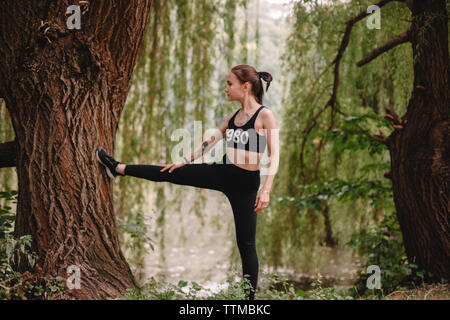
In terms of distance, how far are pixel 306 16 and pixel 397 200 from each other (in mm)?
1765

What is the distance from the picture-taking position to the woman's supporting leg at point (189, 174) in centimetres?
246

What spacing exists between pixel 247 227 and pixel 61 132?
1.06 metres

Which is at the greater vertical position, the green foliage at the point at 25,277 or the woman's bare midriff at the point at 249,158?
the woman's bare midriff at the point at 249,158

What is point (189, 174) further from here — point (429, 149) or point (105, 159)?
point (429, 149)

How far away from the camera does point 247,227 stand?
2.40 meters

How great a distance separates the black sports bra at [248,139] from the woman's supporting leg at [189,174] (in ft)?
0.55

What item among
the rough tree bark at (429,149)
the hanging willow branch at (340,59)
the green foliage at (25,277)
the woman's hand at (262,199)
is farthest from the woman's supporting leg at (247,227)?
the hanging willow branch at (340,59)

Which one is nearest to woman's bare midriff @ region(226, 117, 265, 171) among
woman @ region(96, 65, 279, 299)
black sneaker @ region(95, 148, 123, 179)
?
woman @ region(96, 65, 279, 299)

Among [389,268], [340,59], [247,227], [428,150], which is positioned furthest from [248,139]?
[340,59]

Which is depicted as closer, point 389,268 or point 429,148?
point 429,148

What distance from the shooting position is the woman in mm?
2377

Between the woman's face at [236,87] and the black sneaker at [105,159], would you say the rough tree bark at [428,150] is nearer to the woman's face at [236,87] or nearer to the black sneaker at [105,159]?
the woman's face at [236,87]

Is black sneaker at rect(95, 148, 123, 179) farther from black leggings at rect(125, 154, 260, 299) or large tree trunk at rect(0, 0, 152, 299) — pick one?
black leggings at rect(125, 154, 260, 299)
